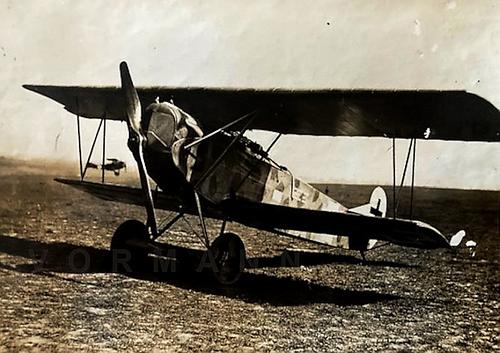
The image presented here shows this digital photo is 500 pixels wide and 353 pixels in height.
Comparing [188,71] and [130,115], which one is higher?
[188,71]

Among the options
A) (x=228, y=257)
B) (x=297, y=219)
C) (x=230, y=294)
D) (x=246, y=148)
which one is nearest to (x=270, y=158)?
(x=246, y=148)

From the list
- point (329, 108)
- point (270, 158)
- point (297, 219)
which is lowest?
point (297, 219)

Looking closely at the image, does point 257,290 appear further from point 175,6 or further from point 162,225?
point 175,6

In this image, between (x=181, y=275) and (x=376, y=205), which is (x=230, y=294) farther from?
(x=376, y=205)

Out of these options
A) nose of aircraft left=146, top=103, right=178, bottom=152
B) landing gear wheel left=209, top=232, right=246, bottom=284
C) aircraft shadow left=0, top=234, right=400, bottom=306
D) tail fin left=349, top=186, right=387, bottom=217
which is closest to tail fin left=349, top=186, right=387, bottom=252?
tail fin left=349, top=186, right=387, bottom=217

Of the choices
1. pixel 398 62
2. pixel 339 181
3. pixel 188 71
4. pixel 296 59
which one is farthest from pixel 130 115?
pixel 398 62

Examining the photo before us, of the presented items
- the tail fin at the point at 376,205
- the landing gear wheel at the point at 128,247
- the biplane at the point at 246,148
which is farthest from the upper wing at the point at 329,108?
the landing gear wheel at the point at 128,247
